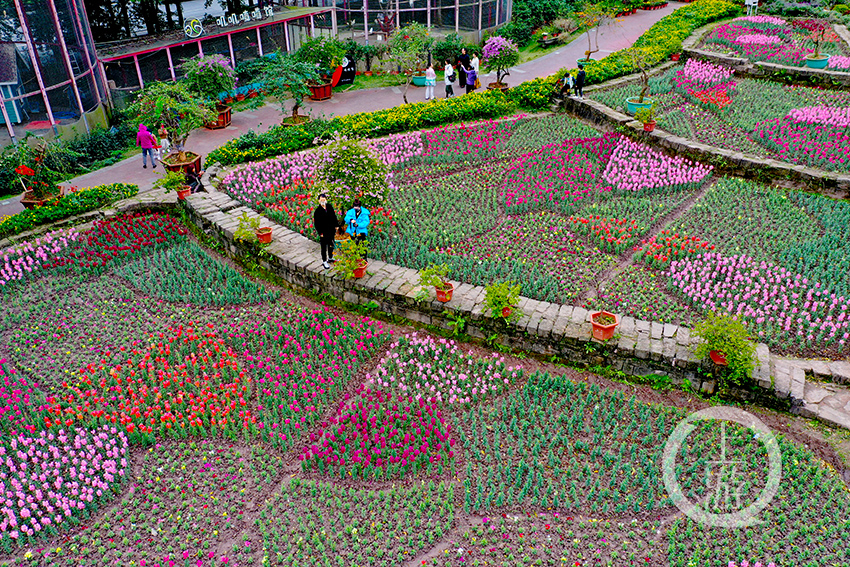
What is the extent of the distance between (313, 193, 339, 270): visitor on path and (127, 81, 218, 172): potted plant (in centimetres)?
534

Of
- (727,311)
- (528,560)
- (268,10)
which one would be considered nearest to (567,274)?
(727,311)

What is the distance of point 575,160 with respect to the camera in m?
14.5

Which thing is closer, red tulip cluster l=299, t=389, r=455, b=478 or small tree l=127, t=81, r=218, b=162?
red tulip cluster l=299, t=389, r=455, b=478

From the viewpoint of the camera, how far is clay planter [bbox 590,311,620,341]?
26.9 ft

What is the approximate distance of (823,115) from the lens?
15953 millimetres

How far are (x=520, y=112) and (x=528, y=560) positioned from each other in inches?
608

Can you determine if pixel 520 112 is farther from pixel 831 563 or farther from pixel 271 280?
pixel 831 563

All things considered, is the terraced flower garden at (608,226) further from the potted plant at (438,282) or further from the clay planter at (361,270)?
the potted plant at (438,282)

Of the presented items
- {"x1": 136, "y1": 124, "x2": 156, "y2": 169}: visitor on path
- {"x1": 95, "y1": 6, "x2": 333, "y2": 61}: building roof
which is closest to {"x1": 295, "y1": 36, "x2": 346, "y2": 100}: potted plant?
{"x1": 95, "y1": 6, "x2": 333, "y2": 61}: building roof

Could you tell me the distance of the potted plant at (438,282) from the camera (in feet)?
29.4

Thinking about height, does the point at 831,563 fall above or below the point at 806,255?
below

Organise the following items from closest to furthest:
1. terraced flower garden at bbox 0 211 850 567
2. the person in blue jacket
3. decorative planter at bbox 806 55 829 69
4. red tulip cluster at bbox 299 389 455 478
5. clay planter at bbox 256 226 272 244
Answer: terraced flower garden at bbox 0 211 850 567, red tulip cluster at bbox 299 389 455 478, the person in blue jacket, clay planter at bbox 256 226 272 244, decorative planter at bbox 806 55 829 69

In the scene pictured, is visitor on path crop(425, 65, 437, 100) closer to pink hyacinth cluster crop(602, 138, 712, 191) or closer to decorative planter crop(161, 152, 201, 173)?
pink hyacinth cluster crop(602, 138, 712, 191)

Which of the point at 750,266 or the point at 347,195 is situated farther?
the point at 347,195
